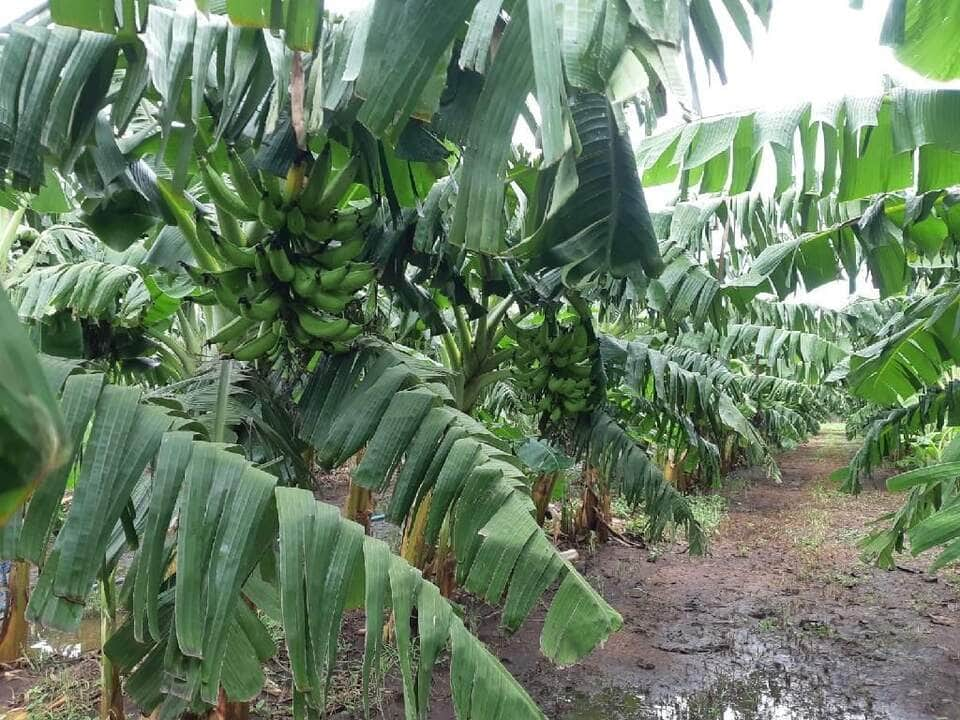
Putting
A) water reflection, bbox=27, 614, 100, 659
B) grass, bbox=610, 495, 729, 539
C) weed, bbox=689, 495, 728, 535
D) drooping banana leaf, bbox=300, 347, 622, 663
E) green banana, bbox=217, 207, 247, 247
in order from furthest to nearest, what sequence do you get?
1. weed, bbox=689, 495, 728, 535
2. grass, bbox=610, 495, 729, 539
3. water reflection, bbox=27, 614, 100, 659
4. green banana, bbox=217, 207, 247, 247
5. drooping banana leaf, bbox=300, 347, 622, 663

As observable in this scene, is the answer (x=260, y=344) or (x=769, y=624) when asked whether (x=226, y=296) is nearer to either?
(x=260, y=344)

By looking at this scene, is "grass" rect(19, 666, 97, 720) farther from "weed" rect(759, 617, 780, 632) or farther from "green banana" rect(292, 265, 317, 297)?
"weed" rect(759, 617, 780, 632)

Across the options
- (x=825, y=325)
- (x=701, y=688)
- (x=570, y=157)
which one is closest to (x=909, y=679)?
(x=701, y=688)

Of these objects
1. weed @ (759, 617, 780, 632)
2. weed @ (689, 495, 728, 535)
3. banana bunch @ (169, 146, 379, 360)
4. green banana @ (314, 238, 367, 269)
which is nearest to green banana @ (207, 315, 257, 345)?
banana bunch @ (169, 146, 379, 360)

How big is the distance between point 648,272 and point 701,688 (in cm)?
285

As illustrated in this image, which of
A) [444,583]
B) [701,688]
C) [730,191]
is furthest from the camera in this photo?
[444,583]

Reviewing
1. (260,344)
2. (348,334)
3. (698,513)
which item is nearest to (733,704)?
(348,334)

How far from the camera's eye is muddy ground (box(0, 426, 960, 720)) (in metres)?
3.20

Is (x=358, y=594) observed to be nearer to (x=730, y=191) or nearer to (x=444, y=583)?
(x=730, y=191)

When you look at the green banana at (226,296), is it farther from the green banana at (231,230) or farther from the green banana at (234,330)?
the green banana at (231,230)

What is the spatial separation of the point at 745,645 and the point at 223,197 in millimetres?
3878

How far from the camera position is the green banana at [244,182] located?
1.51 meters

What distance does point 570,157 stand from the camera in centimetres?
92

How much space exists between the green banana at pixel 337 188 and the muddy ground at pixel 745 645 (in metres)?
2.20
